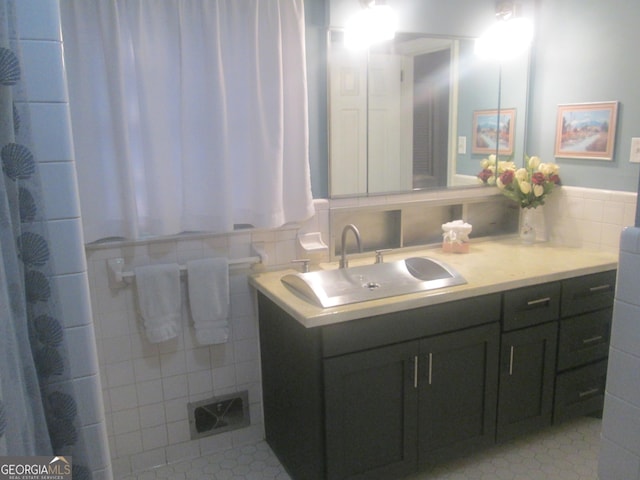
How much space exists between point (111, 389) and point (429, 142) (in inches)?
73.7

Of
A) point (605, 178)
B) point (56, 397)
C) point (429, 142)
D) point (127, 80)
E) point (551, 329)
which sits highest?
point (127, 80)

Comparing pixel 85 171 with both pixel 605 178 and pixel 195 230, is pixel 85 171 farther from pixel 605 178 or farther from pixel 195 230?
pixel 605 178

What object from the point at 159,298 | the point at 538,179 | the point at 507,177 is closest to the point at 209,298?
the point at 159,298

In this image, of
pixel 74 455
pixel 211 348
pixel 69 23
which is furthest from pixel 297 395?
pixel 69 23

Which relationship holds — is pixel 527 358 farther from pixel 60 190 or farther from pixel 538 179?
pixel 60 190

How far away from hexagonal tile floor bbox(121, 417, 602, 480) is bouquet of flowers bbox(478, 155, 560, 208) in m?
1.18

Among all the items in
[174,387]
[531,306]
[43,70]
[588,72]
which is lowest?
[174,387]

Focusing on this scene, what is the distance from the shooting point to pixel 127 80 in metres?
1.97

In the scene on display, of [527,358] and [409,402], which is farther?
[527,358]

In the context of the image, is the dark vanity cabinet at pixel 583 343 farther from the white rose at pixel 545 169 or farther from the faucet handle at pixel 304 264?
the faucet handle at pixel 304 264

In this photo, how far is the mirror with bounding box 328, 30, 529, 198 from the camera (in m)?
2.44

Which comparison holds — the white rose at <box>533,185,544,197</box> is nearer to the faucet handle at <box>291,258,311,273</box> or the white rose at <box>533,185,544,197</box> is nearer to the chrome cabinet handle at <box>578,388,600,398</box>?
Answer: the chrome cabinet handle at <box>578,388,600,398</box>

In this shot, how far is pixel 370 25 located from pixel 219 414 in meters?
1.87

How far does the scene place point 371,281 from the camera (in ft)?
7.08
